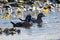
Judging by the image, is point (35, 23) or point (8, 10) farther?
point (8, 10)

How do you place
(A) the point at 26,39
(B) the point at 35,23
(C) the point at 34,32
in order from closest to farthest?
(A) the point at 26,39 < (C) the point at 34,32 < (B) the point at 35,23

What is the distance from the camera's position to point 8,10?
4.02 m

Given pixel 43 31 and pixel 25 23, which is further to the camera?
pixel 25 23

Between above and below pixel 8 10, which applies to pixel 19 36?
below

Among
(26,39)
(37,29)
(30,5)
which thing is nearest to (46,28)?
(37,29)

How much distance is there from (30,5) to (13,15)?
0.44m

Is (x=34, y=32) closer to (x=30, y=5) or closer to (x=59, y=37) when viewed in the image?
(x=59, y=37)

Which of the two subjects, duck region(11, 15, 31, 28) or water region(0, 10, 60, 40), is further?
duck region(11, 15, 31, 28)

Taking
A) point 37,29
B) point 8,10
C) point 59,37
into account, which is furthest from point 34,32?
point 8,10

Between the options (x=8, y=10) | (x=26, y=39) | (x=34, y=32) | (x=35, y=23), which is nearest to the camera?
(x=26, y=39)

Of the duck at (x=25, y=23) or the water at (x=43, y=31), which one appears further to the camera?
the duck at (x=25, y=23)

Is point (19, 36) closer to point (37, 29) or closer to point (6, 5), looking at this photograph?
point (37, 29)

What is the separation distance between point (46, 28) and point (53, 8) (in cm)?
68

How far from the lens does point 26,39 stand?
10.7 ft
